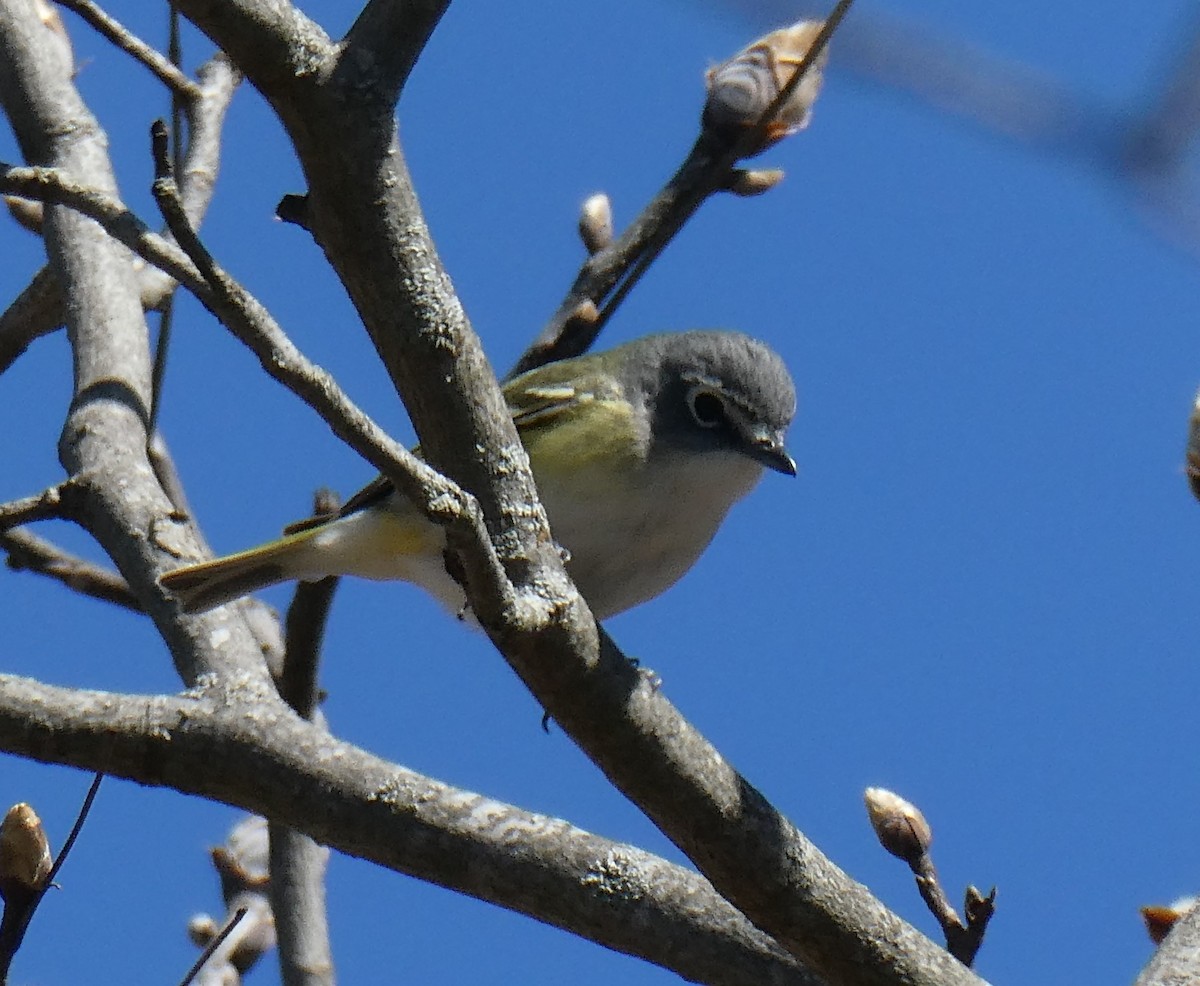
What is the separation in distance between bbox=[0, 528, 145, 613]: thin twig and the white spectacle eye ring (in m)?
1.77

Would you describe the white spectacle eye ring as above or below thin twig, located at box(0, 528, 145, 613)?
above

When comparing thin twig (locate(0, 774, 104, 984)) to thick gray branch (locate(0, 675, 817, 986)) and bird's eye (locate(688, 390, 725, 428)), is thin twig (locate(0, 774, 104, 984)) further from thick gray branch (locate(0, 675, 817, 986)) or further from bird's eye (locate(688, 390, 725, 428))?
bird's eye (locate(688, 390, 725, 428))

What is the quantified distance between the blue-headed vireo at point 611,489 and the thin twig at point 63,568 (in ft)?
1.97

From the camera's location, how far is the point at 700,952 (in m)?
2.90

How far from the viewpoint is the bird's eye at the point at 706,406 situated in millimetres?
4832

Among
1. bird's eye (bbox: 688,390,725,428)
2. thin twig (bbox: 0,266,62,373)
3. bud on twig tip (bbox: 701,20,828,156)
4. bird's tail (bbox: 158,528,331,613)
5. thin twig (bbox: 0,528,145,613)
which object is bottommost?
bird's tail (bbox: 158,528,331,613)

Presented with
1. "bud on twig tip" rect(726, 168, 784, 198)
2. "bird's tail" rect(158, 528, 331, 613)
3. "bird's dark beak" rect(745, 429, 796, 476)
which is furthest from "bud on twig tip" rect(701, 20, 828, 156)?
"bird's tail" rect(158, 528, 331, 613)

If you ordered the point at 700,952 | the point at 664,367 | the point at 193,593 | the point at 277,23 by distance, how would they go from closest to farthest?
the point at 277,23
the point at 700,952
the point at 193,593
the point at 664,367

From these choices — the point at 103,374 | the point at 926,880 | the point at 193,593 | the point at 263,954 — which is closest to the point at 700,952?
the point at 926,880

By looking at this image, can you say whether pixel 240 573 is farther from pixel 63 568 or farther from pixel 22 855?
pixel 22 855

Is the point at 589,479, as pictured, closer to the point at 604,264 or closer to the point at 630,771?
the point at 604,264

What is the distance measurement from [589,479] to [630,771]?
70.2 inches

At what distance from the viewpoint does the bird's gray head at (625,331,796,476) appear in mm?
4727

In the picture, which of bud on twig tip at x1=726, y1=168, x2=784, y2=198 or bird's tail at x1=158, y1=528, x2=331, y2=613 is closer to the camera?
bird's tail at x1=158, y1=528, x2=331, y2=613
